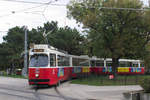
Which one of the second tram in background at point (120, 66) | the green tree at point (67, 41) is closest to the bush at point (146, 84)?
the second tram in background at point (120, 66)

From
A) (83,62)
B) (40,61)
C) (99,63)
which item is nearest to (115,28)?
(83,62)

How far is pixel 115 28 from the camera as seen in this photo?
→ 26.9m

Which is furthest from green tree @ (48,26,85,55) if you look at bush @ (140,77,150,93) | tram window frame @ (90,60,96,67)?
bush @ (140,77,150,93)

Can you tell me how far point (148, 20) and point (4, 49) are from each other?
3316cm

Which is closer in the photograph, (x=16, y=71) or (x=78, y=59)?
(x=78, y=59)

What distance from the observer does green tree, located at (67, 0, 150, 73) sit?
2616cm

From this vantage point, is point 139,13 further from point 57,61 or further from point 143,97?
point 143,97

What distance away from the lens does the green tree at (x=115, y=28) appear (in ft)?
85.8

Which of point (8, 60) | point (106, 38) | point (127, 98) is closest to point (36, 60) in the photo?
point (127, 98)

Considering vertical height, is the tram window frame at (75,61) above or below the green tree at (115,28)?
below

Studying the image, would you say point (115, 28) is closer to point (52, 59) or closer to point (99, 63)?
point (52, 59)

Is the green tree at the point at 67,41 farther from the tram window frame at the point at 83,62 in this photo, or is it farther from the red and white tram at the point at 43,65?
the red and white tram at the point at 43,65

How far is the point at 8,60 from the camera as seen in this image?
49.7 m

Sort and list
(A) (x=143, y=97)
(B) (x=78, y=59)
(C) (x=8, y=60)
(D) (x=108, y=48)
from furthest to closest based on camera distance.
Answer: (C) (x=8, y=60), (B) (x=78, y=59), (D) (x=108, y=48), (A) (x=143, y=97)
